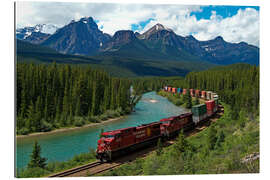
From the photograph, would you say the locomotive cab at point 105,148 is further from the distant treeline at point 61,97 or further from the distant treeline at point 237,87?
the distant treeline at point 61,97

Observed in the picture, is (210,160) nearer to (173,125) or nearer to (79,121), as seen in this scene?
(173,125)

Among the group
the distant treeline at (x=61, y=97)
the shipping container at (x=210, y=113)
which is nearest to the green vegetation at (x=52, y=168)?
the distant treeline at (x=61, y=97)

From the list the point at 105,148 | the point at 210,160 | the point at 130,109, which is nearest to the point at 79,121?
the point at 130,109

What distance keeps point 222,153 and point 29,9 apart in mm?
21840

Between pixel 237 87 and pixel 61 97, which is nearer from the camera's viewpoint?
pixel 237 87

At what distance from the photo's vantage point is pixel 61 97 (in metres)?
55.9

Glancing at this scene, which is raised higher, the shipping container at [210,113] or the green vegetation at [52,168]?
the shipping container at [210,113]

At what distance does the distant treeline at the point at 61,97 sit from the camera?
44.7 meters

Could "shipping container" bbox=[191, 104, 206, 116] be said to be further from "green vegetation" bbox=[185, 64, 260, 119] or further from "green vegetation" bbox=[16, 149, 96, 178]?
"green vegetation" bbox=[16, 149, 96, 178]

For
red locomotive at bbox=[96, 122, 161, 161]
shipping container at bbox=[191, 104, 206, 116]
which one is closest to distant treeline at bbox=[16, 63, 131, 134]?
red locomotive at bbox=[96, 122, 161, 161]

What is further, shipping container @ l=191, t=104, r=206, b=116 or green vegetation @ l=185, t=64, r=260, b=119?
shipping container @ l=191, t=104, r=206, b=116

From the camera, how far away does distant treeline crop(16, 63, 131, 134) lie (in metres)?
44.7

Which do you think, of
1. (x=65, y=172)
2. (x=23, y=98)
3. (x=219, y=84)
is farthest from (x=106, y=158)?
(x=219, y=84)

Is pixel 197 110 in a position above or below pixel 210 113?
above
